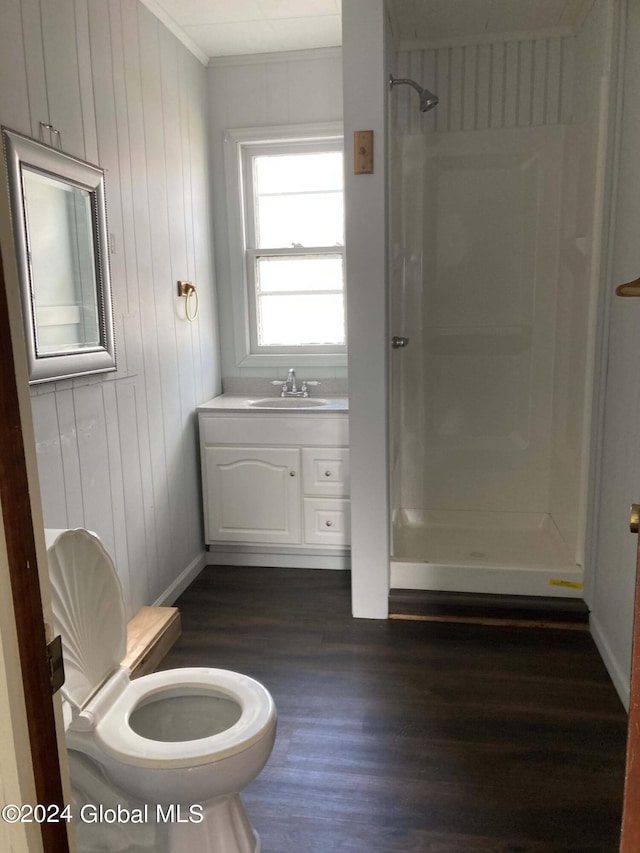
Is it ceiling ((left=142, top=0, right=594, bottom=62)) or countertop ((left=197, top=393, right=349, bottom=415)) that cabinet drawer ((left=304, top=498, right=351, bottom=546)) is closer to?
countertop ((left=197, top=393, right=349, bottom=415))

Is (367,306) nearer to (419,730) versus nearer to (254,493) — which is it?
(254,493)

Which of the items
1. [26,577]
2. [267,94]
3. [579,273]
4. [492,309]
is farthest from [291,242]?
[26,577]

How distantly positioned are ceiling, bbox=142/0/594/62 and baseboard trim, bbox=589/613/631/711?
2.50 m

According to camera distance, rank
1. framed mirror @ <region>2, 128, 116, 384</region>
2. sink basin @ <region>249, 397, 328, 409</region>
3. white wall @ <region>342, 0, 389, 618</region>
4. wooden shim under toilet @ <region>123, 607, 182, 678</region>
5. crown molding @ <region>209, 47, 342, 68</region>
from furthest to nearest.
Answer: sink basin @ <region>249, 397, 328, 409</region>, crown molding @ <region>209, 47, 342, 68</region>, white wall @ <region>342, 0, 389, 618</region>, wooden shim under toilet @ <region>123, 607, 182, 678</region>, framed mirror @ <region>2, 128, 116, 384</region>

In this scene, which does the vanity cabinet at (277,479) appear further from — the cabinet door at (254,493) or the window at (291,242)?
the window at (291,242)

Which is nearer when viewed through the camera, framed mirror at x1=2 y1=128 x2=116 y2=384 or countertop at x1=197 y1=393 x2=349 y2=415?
framed mirror at x1=2 y1=128 x2=116 y2=384

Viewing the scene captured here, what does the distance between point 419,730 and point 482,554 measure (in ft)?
3.84

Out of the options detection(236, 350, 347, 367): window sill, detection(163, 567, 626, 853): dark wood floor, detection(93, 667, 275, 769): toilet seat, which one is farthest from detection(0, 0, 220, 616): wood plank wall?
detection(93, 667, 275, 769): toilet seat

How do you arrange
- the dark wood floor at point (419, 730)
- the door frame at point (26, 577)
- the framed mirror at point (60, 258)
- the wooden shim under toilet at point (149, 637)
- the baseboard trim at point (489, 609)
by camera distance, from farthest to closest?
1. the baseboard trim at point (489, 609)
2. the wooden shim under toilet at point (149, 637)
3. the framed mirror at point (60, 258)
4. the dark wood floor at point (419, 730)
5. the door frame at point (26, 577)

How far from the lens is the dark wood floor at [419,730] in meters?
1.70

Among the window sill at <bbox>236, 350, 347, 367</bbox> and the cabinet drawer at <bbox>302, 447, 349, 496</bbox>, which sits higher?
the window sill at <bbox>236, 350, 347, 367</bbox>

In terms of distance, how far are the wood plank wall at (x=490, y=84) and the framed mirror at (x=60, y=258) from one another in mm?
1638

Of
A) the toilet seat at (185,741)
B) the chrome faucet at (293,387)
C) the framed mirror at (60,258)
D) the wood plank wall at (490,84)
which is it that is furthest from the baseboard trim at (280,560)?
the wood plank wall at (490,84)

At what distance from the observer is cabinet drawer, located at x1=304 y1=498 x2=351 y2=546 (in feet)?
10.8
